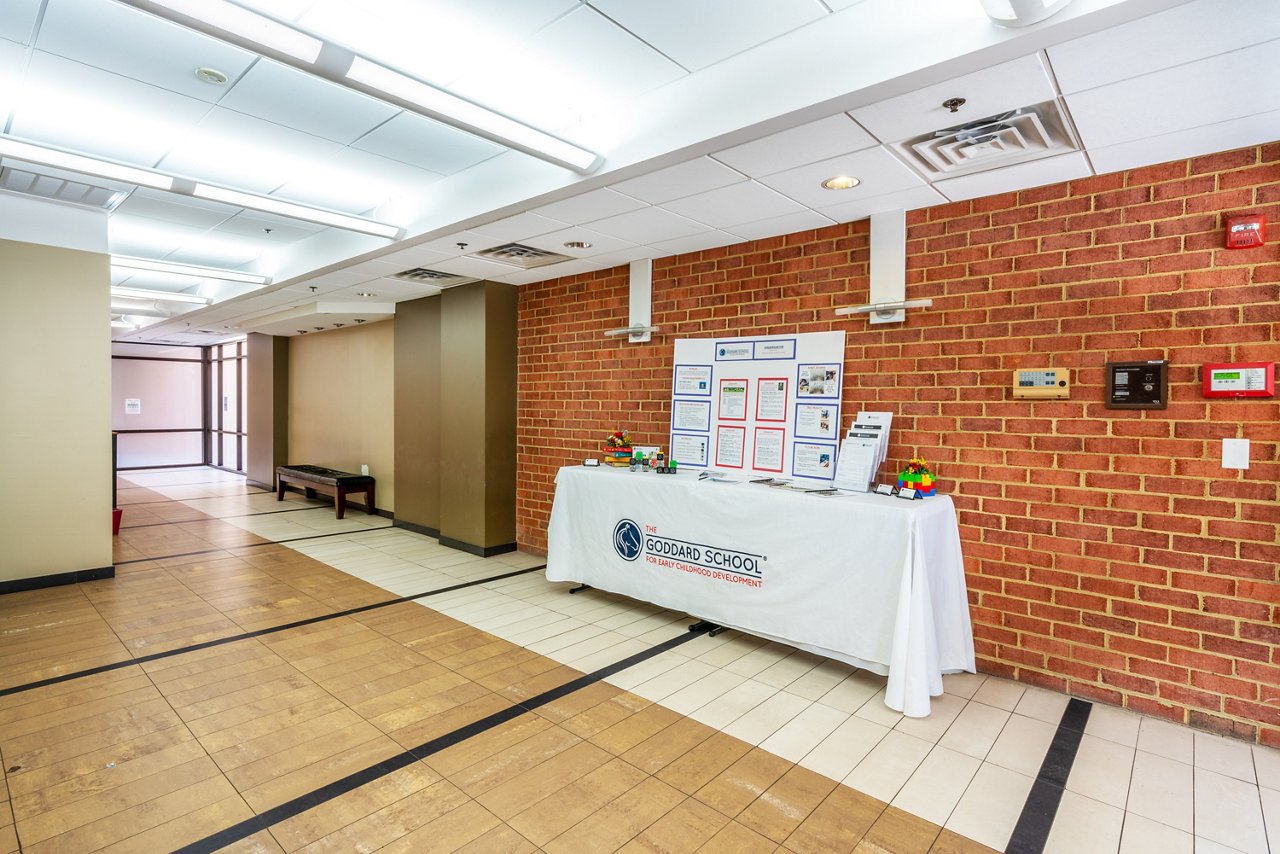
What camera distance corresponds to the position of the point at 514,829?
2.21m

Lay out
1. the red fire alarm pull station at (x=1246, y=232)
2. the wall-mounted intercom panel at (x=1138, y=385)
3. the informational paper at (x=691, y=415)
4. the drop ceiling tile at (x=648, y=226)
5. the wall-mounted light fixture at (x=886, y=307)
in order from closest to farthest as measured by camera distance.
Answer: the red fire alarm pull station at (x=1246, y=232) → the wall-mounted intercom panel at (x=1138, y=385) → the wall-mounted light fixture at (x=886, y=307) → the drop ceiling tile at (x=648, y=226) → the informational paper at (x=691, y=415)

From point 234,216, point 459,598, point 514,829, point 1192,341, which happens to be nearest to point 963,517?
point 1192,341

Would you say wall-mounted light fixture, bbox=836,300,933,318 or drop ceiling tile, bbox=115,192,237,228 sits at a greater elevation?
drop ceiling tile, bbox=115,192,237,228

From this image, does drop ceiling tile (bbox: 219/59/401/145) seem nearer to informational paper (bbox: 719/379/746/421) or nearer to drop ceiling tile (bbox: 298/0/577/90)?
drop ceiling tile (bbox: 298/0/577/90)

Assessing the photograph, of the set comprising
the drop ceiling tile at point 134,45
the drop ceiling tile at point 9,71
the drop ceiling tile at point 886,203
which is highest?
the drop ceiling tile at point 9,71

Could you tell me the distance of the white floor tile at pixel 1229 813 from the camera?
222 cm

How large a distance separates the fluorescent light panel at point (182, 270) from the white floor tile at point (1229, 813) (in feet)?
26.5

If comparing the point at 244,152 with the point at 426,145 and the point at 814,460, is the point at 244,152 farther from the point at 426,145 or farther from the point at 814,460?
the point at 814,460

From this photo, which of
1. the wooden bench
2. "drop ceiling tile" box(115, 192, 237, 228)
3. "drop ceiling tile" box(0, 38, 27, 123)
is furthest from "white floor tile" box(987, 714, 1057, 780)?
the wooden bench

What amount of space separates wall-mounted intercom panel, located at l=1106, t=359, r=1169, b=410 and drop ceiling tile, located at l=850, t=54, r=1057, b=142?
1.49m

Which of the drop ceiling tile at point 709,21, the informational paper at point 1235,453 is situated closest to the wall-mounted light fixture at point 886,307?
the informational paper at point 1235,453

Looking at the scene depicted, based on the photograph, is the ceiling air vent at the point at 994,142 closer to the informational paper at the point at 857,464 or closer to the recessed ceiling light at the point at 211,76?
the informational paper at the point at 857,464

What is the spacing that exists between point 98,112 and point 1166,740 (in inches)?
260

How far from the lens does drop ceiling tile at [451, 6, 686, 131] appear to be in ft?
8.96
